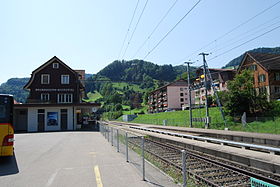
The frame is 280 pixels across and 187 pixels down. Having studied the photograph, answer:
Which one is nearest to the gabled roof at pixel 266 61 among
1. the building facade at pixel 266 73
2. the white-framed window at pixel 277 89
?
the building facade at pixel 266 73

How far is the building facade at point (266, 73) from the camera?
45.6 meters

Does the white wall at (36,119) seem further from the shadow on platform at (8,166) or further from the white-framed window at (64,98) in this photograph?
the shadow on platform at (8,166)

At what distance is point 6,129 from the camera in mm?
9414

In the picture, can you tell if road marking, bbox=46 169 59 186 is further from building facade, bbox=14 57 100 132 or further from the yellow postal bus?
building facade, bbox=14 57 100 132

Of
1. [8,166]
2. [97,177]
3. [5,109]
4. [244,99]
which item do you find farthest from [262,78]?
[8,166]

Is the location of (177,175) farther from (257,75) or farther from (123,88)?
(123,88)

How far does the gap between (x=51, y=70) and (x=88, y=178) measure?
124 feet

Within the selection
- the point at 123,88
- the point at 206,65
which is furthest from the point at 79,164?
the point at 123,88

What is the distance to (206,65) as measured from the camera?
1214 inches

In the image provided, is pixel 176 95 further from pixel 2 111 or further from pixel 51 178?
pixel 51 178

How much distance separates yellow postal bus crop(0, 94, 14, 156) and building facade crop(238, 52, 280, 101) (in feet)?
147

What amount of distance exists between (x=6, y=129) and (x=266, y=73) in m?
48.3

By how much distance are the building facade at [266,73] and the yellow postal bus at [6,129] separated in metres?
45.0

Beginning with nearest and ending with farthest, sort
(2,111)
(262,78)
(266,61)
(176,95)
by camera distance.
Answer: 1. (2,111)
2. (262,78)
3. (266,61)
4. (176,95)
